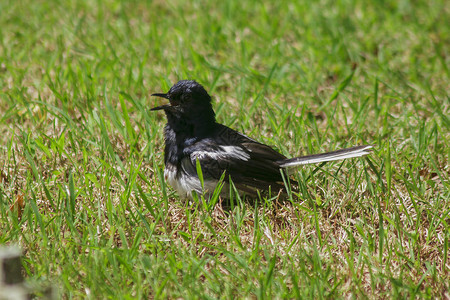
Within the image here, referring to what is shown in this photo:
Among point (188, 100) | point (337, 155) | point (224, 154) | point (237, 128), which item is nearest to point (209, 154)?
point (224, 154)

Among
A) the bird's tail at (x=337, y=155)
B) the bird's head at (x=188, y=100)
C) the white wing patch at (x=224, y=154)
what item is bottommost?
the bird's tail at (x=337, y=155)

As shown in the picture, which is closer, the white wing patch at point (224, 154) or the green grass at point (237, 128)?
the green grass at point (237, 128)

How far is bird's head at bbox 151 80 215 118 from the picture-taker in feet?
14.7

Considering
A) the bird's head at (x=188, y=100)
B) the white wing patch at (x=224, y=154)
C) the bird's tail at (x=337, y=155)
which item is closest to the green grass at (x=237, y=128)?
the bird's tail at (x=337, y=155)

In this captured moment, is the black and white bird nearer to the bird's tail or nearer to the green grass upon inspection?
the bird's tail

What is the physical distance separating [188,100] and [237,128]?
1073 millimetres

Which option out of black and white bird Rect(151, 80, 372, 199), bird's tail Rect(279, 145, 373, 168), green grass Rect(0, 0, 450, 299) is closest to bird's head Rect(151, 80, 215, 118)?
black and white bird Rect(151, 80, 372, 199)

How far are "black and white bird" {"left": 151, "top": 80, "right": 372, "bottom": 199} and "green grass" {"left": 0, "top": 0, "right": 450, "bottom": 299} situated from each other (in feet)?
0.57

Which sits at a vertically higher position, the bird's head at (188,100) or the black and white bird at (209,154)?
the bird's head at (188,100)

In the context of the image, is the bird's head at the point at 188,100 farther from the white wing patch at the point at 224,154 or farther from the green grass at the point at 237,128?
the green grass at the point at 237,128

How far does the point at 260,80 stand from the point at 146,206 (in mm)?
2558

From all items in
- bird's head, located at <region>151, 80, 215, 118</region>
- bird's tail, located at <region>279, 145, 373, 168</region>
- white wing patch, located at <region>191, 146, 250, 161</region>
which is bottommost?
bird's tail, located at <region>279, 145, 373, 168</region>

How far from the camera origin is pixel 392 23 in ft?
24.3

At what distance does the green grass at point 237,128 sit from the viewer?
3520 millimetres
